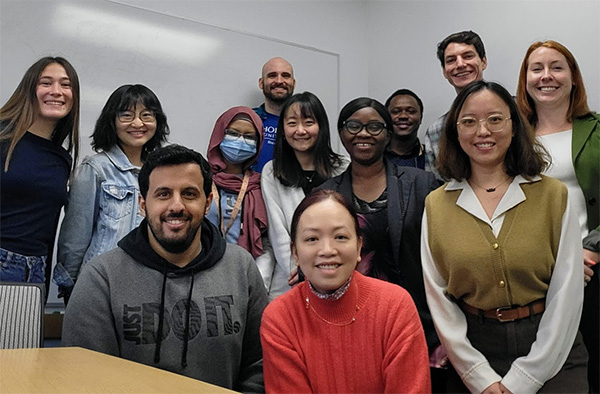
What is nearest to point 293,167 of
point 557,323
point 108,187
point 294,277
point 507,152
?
point 294,277

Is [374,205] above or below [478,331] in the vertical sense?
above

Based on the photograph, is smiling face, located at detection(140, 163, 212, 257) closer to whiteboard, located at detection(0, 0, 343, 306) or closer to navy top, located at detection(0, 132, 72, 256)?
navy top, located at detection(0, 132, 72, 256)

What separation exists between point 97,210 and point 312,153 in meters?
1.04

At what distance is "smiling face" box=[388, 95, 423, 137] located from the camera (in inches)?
145

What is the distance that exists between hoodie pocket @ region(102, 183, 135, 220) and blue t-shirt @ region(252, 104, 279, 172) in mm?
919

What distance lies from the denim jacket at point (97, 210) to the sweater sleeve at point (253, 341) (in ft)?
2.85

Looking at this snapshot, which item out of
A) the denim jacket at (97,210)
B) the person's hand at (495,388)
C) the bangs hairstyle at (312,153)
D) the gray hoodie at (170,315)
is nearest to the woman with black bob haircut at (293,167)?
the bangs hairstyle at (312,153)

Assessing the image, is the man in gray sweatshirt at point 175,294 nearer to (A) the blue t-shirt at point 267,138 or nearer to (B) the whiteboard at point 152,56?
(A) the blue t-shirt at point 267,138

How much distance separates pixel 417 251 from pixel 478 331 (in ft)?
1.57

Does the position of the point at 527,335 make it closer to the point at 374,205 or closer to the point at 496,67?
the point at 374,205

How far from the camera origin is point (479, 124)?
82.4 inches

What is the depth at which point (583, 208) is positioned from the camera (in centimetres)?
241

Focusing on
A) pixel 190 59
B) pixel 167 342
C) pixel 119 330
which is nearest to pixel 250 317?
pixel 167 342

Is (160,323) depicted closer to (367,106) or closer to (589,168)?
(367,106)
